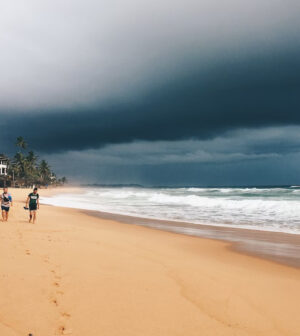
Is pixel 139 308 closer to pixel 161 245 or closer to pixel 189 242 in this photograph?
pixel 161 245

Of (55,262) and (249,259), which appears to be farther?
(249,259)

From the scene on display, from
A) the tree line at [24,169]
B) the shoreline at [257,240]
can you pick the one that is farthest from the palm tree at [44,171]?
the shoreline at [257,240]

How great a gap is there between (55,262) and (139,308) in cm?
303

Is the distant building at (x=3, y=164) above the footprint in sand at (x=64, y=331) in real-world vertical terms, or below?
above

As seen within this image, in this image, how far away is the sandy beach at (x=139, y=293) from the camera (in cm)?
397

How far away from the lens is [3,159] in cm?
9212

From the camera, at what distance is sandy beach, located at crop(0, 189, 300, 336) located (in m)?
3.97

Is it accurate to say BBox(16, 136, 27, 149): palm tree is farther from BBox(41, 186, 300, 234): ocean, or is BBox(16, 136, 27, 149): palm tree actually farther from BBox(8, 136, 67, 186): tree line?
BBox(41, 186, 300, 234): ocean

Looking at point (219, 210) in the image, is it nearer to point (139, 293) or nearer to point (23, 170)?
point (139, 293)

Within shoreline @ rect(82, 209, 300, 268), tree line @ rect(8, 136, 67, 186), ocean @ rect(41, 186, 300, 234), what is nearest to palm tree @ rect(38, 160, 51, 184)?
tree line @ rect(8, 136, 67, 186)

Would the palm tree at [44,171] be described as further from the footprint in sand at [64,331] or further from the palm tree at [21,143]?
the footprint in sand at [64,331]

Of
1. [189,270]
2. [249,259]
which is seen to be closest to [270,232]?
[249,259]

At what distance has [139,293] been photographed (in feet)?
16.7

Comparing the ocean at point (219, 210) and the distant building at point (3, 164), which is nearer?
the ocean at point (219, 210)
